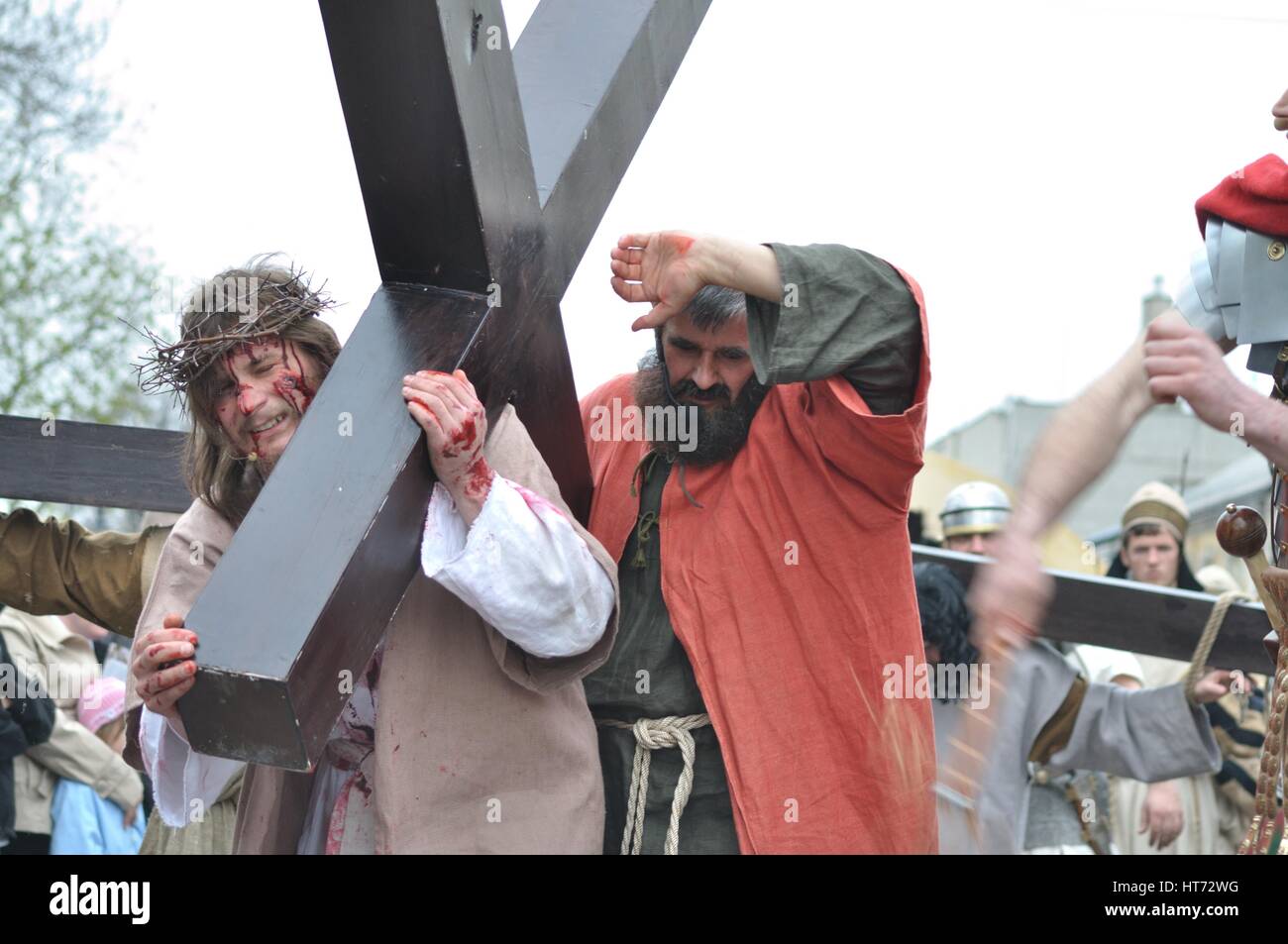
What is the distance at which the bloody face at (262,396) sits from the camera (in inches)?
108

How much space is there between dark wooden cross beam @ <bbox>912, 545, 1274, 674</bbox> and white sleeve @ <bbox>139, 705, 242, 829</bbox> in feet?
7.64

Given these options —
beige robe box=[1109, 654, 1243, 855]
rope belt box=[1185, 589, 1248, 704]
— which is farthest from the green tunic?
beige robe box=[1109, 654, 1243, 855]

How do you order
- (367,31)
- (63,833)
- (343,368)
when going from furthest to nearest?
1. (63,833)
2. (343,368)
3. (367,31)

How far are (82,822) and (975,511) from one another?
11.9ft

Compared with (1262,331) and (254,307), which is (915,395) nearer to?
(1262,331)

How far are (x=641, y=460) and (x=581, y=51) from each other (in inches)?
31.7

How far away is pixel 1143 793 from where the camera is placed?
5648mm

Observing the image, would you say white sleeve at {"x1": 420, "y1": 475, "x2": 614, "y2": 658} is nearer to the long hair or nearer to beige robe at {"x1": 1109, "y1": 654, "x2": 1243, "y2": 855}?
the long hair

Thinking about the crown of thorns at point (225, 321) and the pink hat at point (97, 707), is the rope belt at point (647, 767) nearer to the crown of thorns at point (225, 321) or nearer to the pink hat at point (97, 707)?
the crown of thorns at point (225, 321)

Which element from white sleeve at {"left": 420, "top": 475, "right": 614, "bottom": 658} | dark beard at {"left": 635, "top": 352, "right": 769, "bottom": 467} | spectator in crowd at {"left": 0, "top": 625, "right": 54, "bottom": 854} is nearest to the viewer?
white sleeve at {"left": 420, "top": 475, "right": 614, "bottom": 658}

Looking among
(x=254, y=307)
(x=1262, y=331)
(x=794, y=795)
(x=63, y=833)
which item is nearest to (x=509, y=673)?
(x=794, y=795)

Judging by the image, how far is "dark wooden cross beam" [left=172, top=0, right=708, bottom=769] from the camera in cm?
208

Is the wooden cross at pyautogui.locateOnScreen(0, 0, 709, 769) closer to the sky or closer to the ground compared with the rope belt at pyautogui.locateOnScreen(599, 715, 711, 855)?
closer to the sky

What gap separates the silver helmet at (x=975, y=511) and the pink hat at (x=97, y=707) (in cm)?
347
